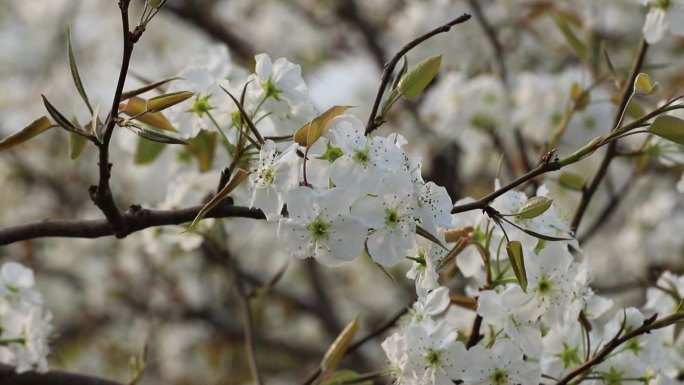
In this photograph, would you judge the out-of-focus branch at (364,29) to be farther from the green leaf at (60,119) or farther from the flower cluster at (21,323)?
the green leaf at (60,119)

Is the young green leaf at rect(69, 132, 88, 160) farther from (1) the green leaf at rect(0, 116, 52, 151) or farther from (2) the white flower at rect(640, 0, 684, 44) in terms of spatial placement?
(2) the white flower at rect(640, 0, 684, 44)

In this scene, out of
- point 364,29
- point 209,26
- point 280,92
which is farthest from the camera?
point 209,26

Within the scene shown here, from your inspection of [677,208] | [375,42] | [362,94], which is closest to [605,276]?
[677,208]

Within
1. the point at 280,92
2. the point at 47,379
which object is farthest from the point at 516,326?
the point at 47,379

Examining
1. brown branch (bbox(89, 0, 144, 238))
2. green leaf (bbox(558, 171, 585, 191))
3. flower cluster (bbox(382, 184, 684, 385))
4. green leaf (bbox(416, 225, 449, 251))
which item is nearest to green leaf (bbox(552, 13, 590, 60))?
green leaf (bbox(558, 171, 585, 191))

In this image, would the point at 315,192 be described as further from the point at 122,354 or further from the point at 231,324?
the point at 122,354

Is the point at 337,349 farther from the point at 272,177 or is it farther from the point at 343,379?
the point at 272,177
